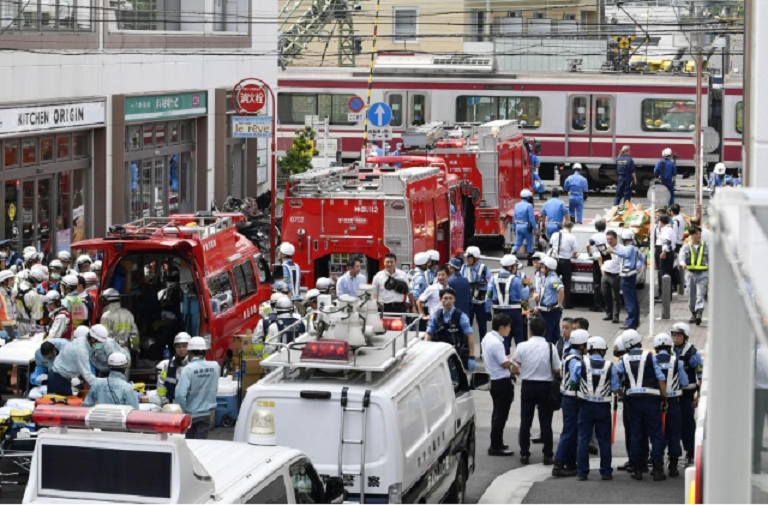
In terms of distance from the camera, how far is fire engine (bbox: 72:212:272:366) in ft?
50.7

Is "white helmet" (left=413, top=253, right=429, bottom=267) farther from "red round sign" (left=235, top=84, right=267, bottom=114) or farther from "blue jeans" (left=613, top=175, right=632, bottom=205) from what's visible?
"blue jeans" (left=613, top=175, right=632, bottom=205)

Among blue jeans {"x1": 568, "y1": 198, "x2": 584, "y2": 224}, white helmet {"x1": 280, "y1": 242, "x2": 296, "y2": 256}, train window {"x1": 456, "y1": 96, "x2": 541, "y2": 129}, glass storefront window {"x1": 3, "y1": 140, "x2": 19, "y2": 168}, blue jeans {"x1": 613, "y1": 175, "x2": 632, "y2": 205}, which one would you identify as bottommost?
white helmet {"x1": 280, "y1": 242, "x2": 296, "y2": 256}

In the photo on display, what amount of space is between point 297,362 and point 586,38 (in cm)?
4794

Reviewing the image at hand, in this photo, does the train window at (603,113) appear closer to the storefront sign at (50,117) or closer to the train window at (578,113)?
the train window at (578,113)

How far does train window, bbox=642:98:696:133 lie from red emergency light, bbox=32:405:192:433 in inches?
1401

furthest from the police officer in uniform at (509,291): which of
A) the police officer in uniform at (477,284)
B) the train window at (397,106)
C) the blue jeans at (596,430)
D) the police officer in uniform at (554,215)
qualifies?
the train window at (397,106)

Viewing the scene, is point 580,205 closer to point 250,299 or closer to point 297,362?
point 250,299

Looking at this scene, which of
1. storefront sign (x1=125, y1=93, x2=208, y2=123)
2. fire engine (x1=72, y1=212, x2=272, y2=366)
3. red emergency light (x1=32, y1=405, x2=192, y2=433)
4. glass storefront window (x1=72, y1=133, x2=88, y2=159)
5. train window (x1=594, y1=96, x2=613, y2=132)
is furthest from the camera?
train window (x1=594, y1=96, x2=613, y2=132)

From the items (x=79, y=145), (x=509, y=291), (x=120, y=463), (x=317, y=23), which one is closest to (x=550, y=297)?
(x=509, y=291)

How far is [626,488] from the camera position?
13.4m

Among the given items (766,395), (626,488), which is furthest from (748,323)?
(626,488)

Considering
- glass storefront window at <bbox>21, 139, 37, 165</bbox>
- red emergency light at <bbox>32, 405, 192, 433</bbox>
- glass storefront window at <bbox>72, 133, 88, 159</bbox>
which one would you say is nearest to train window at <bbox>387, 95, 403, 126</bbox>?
glass storefront window at <bbox>72, 133, 88, 159</bbox>

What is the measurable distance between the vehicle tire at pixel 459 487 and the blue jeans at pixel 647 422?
6.20ft

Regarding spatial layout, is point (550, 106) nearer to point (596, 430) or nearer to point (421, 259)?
point (421, 259)
